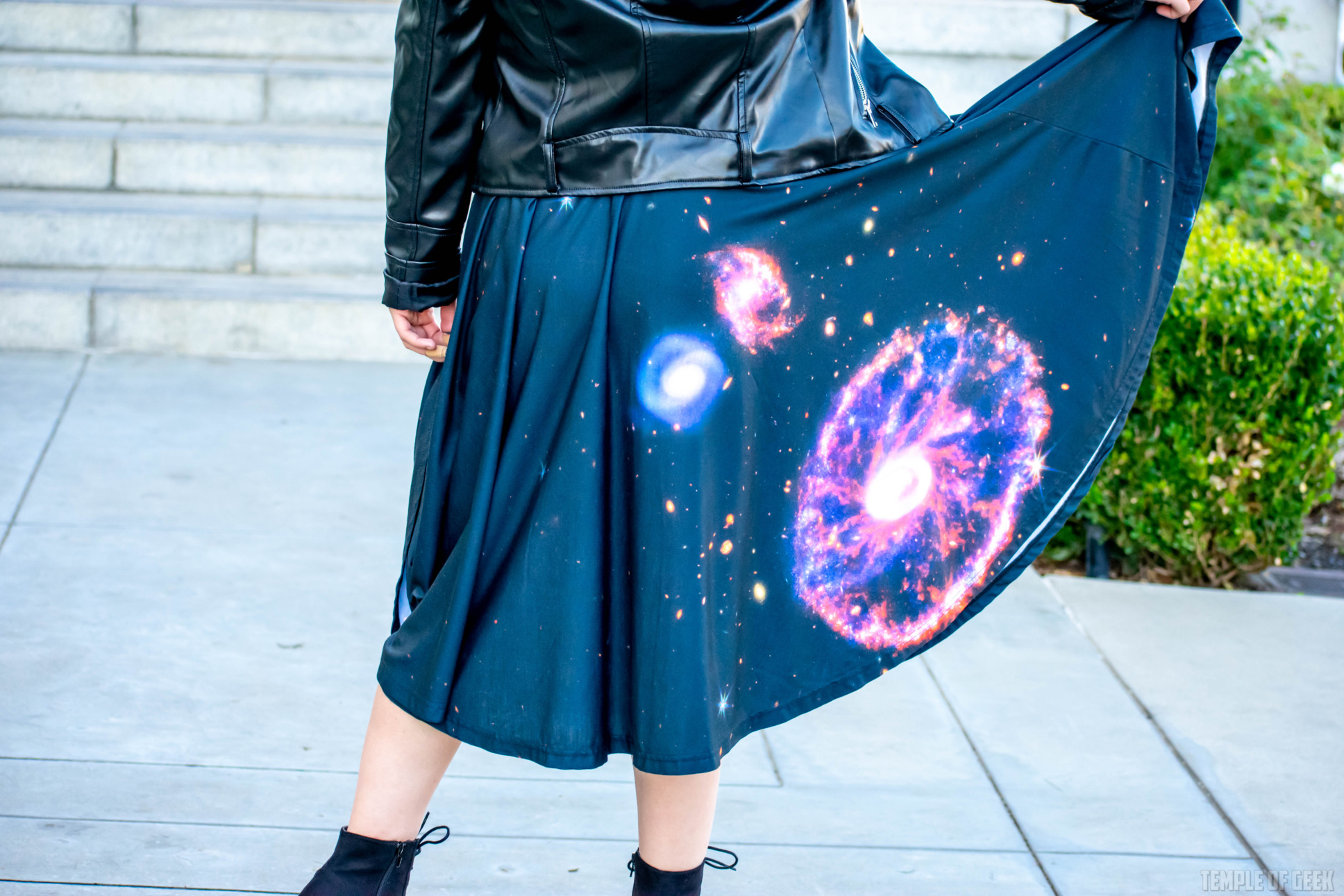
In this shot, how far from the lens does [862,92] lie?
1823 mm

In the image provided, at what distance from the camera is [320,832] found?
2.42 m

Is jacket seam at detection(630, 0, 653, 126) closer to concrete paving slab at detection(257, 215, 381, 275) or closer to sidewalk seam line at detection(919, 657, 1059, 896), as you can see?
sidewalk seam line at detection(919, 657, 1059, 896)

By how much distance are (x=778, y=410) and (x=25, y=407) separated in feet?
11.2

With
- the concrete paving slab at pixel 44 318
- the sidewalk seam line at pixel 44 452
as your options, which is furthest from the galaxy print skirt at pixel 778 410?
the concrete paving slab at pixel 44 318

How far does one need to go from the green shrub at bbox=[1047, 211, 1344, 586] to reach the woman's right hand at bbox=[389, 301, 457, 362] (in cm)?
245

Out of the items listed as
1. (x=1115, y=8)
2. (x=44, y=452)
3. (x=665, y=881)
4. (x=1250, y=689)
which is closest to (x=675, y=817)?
(x=665, y=881)

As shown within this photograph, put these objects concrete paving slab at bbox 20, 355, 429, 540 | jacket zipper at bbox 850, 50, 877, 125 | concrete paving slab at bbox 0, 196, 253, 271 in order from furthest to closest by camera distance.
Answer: concrete paving slab at bbox 0, 196, 253, 271
concrete paving slab at bbox 20, 355, 429, 540
jacket zipper at bbox 850, 50, 877, 125

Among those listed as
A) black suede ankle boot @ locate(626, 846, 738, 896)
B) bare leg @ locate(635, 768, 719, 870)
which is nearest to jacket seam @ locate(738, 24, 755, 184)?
bare leg @ locate(635, 768, 719, 870)

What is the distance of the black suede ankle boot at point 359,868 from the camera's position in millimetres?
1896

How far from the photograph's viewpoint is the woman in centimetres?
168

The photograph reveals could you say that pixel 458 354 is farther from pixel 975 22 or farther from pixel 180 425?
pixel 975 22

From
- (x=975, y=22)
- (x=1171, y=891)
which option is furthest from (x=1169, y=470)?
(x=975, y=22)

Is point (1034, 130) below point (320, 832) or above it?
above

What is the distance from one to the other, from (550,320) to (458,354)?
19 cm
